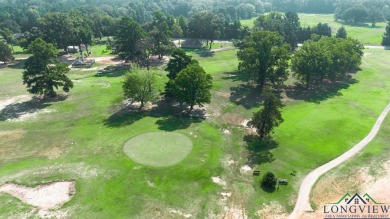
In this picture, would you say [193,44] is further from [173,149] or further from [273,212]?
[273,212]

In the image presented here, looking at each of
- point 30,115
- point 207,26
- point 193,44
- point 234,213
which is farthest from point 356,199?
point 207,26

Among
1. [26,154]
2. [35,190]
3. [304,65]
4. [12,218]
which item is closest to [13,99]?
[26,154]

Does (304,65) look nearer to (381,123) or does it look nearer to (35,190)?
(381,123)

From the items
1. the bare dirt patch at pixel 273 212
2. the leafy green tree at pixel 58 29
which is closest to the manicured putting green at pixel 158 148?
the bare dirt patch at pixel 273 212

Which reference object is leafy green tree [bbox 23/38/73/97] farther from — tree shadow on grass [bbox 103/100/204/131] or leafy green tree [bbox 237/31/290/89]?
leafy green tree [bbox 237/31/290/89]

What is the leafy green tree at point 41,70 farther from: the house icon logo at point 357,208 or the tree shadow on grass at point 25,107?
the house icon logo at point 357,208

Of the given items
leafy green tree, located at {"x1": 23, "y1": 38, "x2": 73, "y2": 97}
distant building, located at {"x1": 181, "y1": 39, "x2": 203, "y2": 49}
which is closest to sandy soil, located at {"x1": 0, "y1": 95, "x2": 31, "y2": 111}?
leafy green tree, located at {"x1": 23, "y1": 38, "x2": 73, "y2": 97}

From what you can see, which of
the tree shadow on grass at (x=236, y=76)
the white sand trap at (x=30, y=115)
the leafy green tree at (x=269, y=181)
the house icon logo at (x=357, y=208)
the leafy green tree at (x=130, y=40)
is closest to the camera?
the house icon logo at (x=357, y=208)
